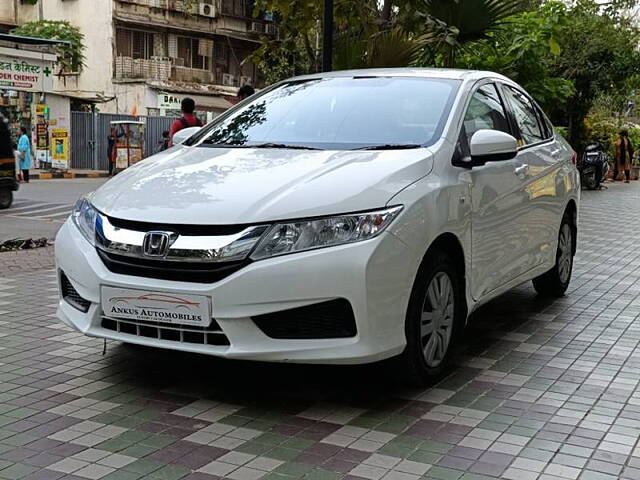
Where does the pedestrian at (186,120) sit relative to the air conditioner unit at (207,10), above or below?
below

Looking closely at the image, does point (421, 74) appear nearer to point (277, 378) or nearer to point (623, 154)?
point (277, 378)

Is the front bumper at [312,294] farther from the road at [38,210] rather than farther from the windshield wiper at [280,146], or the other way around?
the road at [38,210]

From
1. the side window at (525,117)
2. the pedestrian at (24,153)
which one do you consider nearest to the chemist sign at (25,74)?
the pedestrian at (24,153)

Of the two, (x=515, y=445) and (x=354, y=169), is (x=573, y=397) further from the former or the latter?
(x=354, y=169)

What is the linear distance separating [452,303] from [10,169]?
13.1m

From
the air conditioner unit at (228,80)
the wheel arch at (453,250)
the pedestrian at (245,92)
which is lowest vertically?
the wheel arch at (453,250)

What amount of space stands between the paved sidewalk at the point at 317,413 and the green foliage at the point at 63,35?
111 feet

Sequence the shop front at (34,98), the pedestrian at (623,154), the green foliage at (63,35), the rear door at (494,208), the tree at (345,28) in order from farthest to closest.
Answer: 1. the green foliage at (63,35)
2. the pedestrian at (623,154)
3. the shop front at (34,98)
4. the tree at (345,28)
5. the rear door at (494,208)

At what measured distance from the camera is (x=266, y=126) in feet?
17.6

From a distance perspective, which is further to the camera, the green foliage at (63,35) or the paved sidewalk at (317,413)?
the green foliage at (63,35)

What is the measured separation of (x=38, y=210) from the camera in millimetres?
16203

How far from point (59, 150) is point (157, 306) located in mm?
27454

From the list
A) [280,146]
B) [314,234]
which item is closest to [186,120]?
[280,146]

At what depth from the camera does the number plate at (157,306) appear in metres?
4.05
